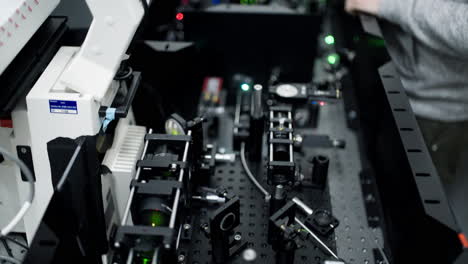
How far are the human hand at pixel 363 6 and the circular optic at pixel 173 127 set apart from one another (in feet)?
2.42

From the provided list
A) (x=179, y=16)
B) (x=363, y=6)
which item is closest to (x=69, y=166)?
(x=179, y=16)

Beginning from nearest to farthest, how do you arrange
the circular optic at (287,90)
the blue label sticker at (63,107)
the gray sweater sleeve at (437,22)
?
1. the blue label sticker at (63,107)
2. the gray sweater sleeve at (437,22)
3. the circular optic at (287,90)

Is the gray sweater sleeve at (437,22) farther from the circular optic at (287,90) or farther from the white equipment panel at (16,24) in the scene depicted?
the white equipment panel at (16,24)

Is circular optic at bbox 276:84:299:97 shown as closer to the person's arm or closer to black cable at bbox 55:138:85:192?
the person's arm

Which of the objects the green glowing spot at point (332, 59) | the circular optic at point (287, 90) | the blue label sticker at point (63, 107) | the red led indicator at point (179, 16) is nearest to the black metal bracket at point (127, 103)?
the blue label sticker at point (63, 107)

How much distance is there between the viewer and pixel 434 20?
1.22 metres

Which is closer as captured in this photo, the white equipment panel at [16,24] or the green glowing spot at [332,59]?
the white equipment panel at [16,24]

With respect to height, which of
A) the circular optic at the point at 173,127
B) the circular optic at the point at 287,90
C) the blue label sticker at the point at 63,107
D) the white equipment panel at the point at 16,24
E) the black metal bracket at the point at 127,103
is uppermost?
the white equipment panel at the point at 16,24

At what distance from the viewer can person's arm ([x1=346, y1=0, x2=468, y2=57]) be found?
3.84 feet

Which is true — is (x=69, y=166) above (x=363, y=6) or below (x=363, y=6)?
below

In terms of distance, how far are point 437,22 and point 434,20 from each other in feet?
0.04

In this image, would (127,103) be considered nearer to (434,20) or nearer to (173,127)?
(173,127)

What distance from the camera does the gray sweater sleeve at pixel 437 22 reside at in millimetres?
1171

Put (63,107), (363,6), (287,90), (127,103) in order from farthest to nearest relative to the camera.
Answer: (363,6), (287,90), (127,103), (63,107)
